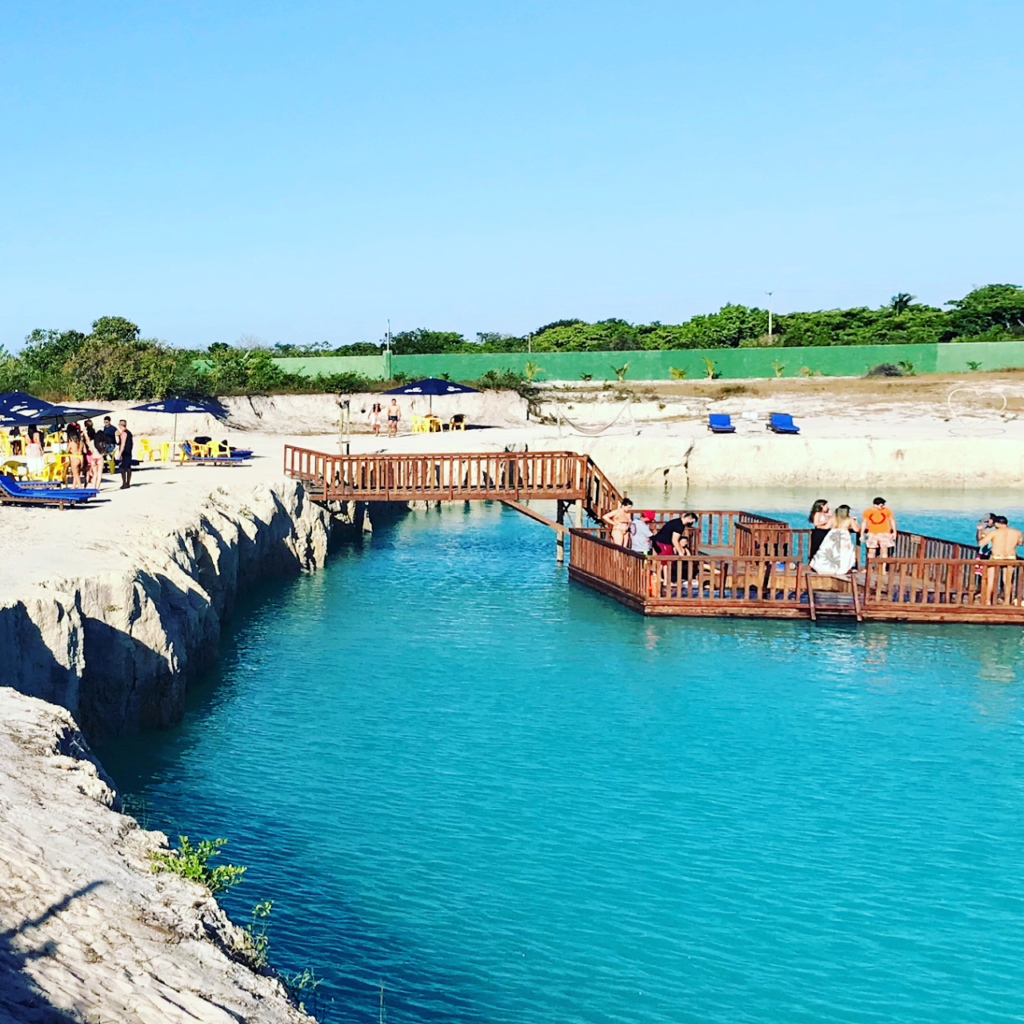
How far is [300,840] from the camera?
12.1m

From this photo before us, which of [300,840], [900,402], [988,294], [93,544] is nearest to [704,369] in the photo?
[900,402]

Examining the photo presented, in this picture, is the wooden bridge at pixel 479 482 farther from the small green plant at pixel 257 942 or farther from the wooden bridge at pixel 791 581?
the small green plant at pixel 257 942

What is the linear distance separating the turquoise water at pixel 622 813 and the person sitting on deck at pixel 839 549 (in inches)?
71.6

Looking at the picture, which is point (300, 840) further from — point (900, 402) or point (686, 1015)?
point (900, 402)

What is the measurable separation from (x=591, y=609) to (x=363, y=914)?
552 inches

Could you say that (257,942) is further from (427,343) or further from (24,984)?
(427,343)

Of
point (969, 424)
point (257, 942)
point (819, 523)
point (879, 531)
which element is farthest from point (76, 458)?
point (969, 424)

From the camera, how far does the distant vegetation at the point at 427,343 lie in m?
53.3

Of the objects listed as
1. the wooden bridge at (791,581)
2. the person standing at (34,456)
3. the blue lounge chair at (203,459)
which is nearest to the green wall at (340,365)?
the blue lounge chair at (203,459)

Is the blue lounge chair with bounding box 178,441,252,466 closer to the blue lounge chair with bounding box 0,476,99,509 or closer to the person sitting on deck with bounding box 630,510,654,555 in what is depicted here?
the blue lounge chair with bounding box 0,476,99,509

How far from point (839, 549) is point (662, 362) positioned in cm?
5036

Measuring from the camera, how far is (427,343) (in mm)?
83625

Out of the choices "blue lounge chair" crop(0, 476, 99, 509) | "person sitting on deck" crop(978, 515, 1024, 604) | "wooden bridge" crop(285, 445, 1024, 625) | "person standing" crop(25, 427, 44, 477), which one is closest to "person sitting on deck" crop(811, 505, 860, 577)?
"wooden bridge" crop(285, 445, 1024, 625)

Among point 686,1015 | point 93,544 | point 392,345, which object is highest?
point 392,345
